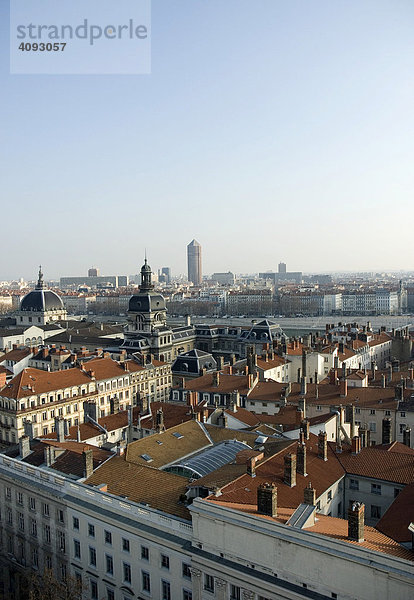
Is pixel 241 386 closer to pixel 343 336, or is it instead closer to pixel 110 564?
pixel 110 564

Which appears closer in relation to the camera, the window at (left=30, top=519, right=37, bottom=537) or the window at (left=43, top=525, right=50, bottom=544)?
the window at (left=43, top=525, right=50, bottom=544)

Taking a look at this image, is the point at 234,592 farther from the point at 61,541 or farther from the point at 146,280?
the point at 146,280

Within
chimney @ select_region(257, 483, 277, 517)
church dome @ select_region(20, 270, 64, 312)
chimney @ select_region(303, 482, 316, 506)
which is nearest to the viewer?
chimney @ select_region(257, 483, 277, 517)

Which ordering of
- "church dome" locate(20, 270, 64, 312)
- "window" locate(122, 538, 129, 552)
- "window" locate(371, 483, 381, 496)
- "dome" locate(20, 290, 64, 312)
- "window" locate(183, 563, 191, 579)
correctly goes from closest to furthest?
1. "window" locate(183, 563, 191, 579)
2. "window" locate(122, 538, 129, 552)
3. "window" locate(371, 483, 381, 496)
4. "church dome" locate(20, 270, 64, 312)
5. "dome" locate(20, 290, 64, 312)

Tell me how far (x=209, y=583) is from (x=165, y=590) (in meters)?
3.07

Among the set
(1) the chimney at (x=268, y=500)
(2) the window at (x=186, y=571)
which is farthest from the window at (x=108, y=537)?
(1) the chimney at (x=268, y=500)

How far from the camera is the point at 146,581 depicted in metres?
25.7

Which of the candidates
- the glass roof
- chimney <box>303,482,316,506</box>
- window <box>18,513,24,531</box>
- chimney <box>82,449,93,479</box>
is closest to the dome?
window <box>18,513,24,531</box>

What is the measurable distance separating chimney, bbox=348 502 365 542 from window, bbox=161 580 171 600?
8.91 metres

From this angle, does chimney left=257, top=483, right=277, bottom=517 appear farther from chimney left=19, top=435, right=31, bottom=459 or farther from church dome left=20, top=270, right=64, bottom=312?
church dome left=20, top=270, right=64, bottom=312

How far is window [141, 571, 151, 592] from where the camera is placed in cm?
2555

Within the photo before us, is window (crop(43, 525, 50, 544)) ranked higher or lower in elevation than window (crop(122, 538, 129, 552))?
lower

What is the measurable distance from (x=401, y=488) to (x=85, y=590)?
57.0 feet

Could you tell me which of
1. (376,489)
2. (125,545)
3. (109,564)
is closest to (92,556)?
(109,564)
